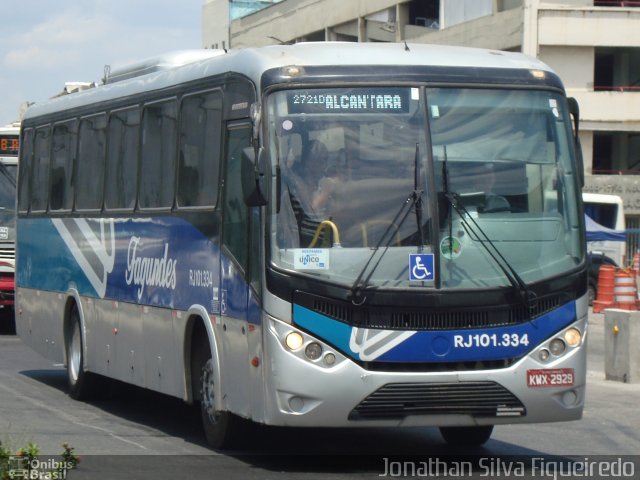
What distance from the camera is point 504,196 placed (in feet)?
33.3

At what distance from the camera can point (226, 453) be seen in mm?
10914

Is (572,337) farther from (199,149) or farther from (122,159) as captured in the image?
(122,159)

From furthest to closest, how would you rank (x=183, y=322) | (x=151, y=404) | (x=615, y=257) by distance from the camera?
1. (x=615, y=257)
2. (x=151, y=404)
3. (x=183, y=322)

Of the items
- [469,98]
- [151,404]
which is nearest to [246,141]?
[469,98]

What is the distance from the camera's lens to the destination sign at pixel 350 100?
10.0 metres

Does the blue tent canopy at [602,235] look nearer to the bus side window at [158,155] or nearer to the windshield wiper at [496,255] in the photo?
the bus side window at [158,155]

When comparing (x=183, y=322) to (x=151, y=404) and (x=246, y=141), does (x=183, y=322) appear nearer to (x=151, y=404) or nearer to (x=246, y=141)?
(x=246, y=141)

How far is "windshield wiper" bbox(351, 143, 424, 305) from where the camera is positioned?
964 cm

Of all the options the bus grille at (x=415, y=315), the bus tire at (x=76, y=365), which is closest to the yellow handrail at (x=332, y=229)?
the bus grille at (x=415, y=315)

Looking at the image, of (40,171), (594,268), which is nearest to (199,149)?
(40,171)

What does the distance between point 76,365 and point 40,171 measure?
294 cm

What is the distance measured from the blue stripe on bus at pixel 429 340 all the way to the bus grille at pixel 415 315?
4cm

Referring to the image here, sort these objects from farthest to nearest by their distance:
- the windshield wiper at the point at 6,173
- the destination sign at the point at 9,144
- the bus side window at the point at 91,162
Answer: the destination sign at the point at 9,144
the windshield wiper at the point at 6,173
the bus side window at the point at 91,162

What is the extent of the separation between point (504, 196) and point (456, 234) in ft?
1.79
